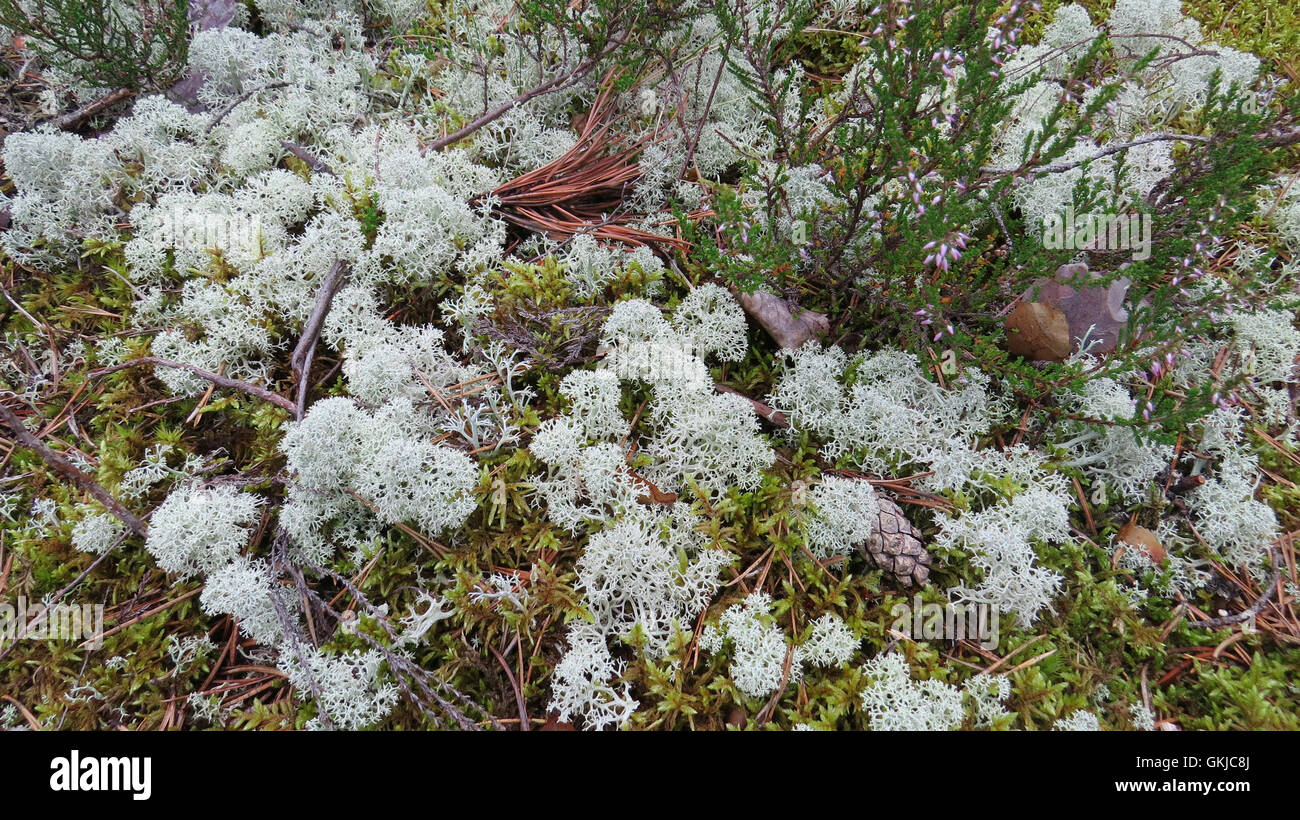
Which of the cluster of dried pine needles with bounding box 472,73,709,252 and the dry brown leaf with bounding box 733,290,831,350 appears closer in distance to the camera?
the dry brown leaf with bounding box 733,290,831,350

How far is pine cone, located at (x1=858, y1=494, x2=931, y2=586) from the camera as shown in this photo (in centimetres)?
262

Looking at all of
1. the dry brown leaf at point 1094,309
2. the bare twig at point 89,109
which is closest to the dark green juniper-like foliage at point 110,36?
the bare twig at point 89,109

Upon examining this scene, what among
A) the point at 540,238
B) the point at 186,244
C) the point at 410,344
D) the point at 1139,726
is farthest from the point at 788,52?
the point at 1139,726

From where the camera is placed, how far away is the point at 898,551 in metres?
2.61

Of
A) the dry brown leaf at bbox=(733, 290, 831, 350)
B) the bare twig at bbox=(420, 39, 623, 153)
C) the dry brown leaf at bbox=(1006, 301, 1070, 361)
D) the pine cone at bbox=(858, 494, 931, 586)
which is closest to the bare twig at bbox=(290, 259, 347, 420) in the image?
the bare twig at bbox=(420, 39, 623, 153)

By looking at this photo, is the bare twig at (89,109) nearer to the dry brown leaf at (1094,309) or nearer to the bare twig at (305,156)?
the bare twig at (305,156)

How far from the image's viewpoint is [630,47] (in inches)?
137

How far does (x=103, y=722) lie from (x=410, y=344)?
182cm

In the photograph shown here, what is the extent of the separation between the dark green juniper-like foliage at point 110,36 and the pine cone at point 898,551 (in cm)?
465

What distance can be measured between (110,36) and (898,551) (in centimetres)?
502

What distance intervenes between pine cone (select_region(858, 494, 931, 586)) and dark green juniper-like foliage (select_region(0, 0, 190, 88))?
15.3ft

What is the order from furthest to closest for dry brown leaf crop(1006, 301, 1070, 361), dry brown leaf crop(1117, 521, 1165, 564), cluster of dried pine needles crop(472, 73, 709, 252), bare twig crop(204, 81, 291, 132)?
1. bare twig crop(204, 81, 291, 132)
2. cluster of dried pine needles crop(472, 73, 709, 252)
3. dry brown leaf crop(1006, 301, 1070, 361)
4. dry brown leaf crop(1117, 521, 1165, 564)

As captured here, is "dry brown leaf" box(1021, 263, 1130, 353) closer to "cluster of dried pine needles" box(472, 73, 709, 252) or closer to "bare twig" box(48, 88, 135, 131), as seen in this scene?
"cluster of dried pine needles" box(472, 73, 709, 252)

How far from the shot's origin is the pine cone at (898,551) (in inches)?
103
